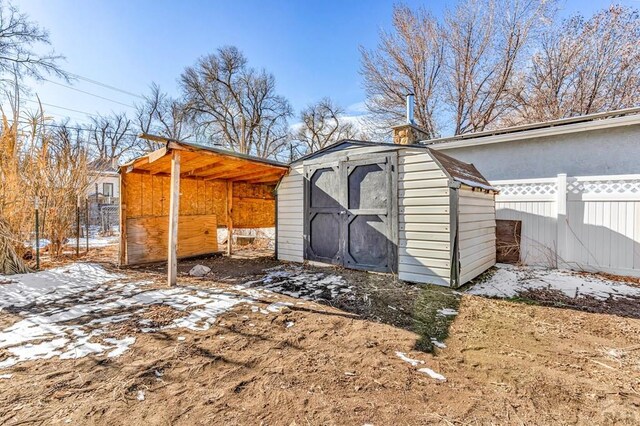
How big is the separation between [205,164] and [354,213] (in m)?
2.97

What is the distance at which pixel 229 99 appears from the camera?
59.2 feet

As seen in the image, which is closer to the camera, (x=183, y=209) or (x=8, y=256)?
(x=8, y=256)

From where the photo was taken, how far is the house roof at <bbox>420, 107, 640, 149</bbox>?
5785 mm

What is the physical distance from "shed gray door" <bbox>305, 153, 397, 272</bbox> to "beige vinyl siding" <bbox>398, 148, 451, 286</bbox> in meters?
0.15

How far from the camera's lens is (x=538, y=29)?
1180cm

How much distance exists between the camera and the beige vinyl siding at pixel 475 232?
14.1 feet

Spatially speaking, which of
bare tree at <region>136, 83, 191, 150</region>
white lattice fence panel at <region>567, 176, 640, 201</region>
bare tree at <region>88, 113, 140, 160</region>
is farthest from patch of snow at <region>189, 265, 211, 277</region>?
bare tree at <region>88, 113, 140, 160</region>

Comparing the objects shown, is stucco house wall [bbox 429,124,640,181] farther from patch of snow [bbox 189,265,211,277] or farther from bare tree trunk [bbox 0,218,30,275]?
bare tree trunk [bbox 0,218,30,275]

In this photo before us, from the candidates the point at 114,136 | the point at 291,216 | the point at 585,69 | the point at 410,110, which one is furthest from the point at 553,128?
the point at 114,136

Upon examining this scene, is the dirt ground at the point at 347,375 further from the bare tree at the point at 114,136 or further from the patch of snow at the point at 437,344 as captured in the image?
the bare tree at the point at 114,136

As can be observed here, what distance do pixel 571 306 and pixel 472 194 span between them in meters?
1.93

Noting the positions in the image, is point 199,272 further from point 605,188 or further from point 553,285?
point 605,188

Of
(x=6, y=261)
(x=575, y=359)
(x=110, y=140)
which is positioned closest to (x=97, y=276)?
(x=6, y=261)

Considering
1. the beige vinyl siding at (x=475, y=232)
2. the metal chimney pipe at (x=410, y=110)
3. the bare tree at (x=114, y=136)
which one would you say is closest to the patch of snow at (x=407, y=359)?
the beige vinyl siding at (x=475, y=232)
